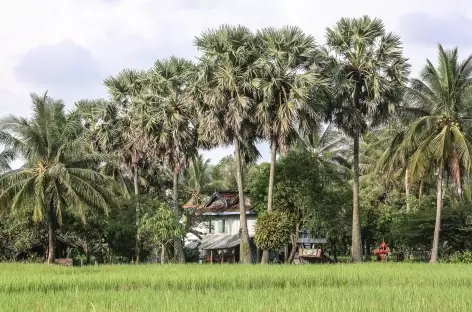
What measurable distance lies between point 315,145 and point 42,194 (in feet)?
75.6

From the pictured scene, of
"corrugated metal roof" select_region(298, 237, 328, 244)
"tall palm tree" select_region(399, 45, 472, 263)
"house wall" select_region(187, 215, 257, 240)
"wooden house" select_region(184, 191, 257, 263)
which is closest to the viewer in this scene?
"tall palm tree" select_region(399, 45, 472, 263)

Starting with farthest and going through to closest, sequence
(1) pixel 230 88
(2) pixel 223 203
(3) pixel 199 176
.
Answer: (3) pixel 199 176, (2) pixel 223 203, (1) pixel 230 88

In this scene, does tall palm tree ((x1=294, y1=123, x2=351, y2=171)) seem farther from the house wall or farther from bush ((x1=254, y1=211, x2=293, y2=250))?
bush ((x1=254, y1=211, x2=293, y2=250))

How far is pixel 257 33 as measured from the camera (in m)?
35.7

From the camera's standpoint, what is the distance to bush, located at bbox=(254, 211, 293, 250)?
3475cm

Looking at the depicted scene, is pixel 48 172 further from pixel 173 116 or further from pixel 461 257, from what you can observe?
pixel 461 257

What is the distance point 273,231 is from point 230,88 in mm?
7520

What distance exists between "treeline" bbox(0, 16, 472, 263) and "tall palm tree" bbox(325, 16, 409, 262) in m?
0.06

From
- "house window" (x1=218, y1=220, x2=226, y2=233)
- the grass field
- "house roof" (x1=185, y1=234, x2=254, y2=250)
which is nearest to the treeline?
"house roof" (x1=185, y1=234, x2=254, y2=250)

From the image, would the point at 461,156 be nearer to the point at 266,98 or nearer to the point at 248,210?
the point at 266,98

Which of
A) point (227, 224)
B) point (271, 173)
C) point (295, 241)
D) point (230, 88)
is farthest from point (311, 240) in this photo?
point (230, 88)

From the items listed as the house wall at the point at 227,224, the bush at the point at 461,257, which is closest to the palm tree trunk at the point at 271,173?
the bush at the point at 461,257

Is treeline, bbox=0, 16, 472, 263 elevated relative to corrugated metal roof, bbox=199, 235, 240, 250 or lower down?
elevated

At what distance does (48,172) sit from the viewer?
102 feet
